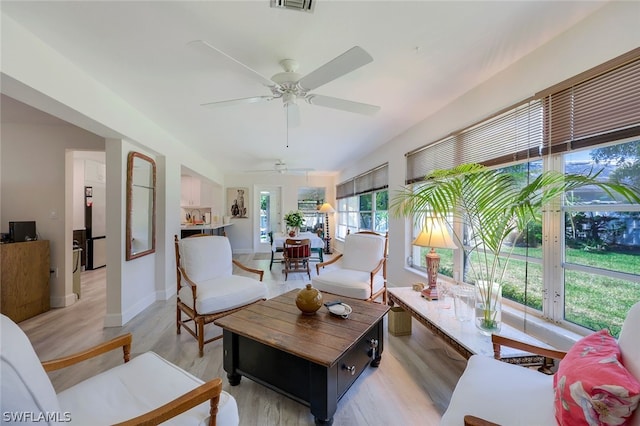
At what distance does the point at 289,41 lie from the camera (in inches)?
69.2

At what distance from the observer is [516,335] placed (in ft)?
5.99

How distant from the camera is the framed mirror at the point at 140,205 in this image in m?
3.02

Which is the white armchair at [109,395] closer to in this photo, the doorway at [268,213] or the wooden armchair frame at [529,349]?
the wooden armchair frame at [529,349]

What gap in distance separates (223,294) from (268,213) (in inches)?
230

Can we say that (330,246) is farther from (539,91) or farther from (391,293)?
(539,91)

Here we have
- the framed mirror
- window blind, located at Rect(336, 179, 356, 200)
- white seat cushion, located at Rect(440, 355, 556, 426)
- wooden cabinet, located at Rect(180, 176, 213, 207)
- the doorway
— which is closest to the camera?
white seat cushion, located at Rect(440, 355, 556, 426)

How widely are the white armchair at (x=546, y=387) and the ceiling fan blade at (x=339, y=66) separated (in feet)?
5.58

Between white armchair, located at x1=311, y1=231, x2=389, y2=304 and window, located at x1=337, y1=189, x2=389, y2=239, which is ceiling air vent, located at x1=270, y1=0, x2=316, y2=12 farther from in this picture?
window, located at x1=337, y1=189, x2=389, y2=239

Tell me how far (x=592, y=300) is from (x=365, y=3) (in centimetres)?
242

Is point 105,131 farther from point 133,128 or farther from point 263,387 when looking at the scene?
point 263,387

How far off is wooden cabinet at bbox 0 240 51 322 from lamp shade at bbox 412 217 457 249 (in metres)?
4.48

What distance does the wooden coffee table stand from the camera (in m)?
1.48

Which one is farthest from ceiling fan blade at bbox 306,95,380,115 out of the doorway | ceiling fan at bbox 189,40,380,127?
the doorway

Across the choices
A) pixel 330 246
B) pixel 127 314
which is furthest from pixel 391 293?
pixel 330 246
